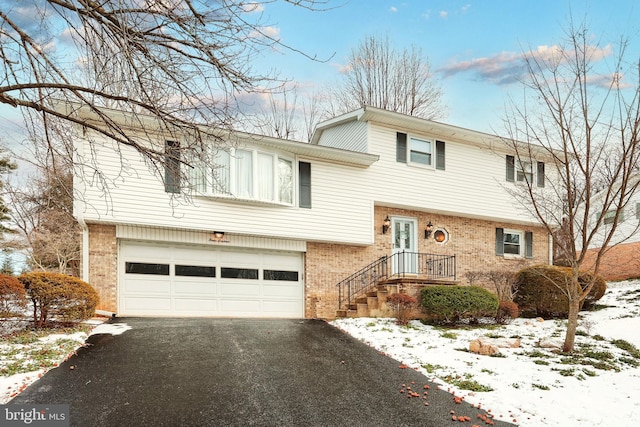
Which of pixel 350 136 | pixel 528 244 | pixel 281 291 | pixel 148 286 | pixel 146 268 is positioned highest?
pixel 350 136

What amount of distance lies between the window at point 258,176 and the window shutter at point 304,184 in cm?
28

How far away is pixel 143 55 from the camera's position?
17.0ft

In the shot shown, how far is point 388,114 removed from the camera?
14453 millimetres

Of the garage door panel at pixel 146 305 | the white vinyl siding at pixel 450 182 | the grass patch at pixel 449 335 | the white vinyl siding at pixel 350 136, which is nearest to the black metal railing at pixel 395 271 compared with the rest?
the white vinyl siding at pixel 450 182

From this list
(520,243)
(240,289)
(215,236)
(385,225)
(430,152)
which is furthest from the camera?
(520,243)

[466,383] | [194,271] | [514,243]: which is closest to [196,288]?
[194,271]

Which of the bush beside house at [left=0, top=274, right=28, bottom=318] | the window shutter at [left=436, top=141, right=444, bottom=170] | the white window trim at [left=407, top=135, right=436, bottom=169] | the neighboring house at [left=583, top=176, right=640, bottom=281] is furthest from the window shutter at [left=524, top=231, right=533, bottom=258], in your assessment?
the bush beside house at [left=0, top=274, right=28, bottom=318]

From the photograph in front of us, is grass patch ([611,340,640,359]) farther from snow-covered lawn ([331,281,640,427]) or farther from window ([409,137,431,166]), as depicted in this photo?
window ([409,137,431,166])

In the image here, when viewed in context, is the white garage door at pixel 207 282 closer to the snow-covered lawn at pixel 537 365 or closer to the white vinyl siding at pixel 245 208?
the white vinyl siding at pixel 245 208

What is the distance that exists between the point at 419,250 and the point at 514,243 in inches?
188

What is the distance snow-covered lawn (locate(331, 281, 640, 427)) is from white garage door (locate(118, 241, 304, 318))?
235 centimetres

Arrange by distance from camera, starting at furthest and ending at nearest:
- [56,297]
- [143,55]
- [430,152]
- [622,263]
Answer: [622,263] → [430,152] → [56,297] → [143,55]

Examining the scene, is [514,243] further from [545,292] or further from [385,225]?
[385,225]

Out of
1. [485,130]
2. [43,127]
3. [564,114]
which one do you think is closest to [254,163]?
[43,127]
